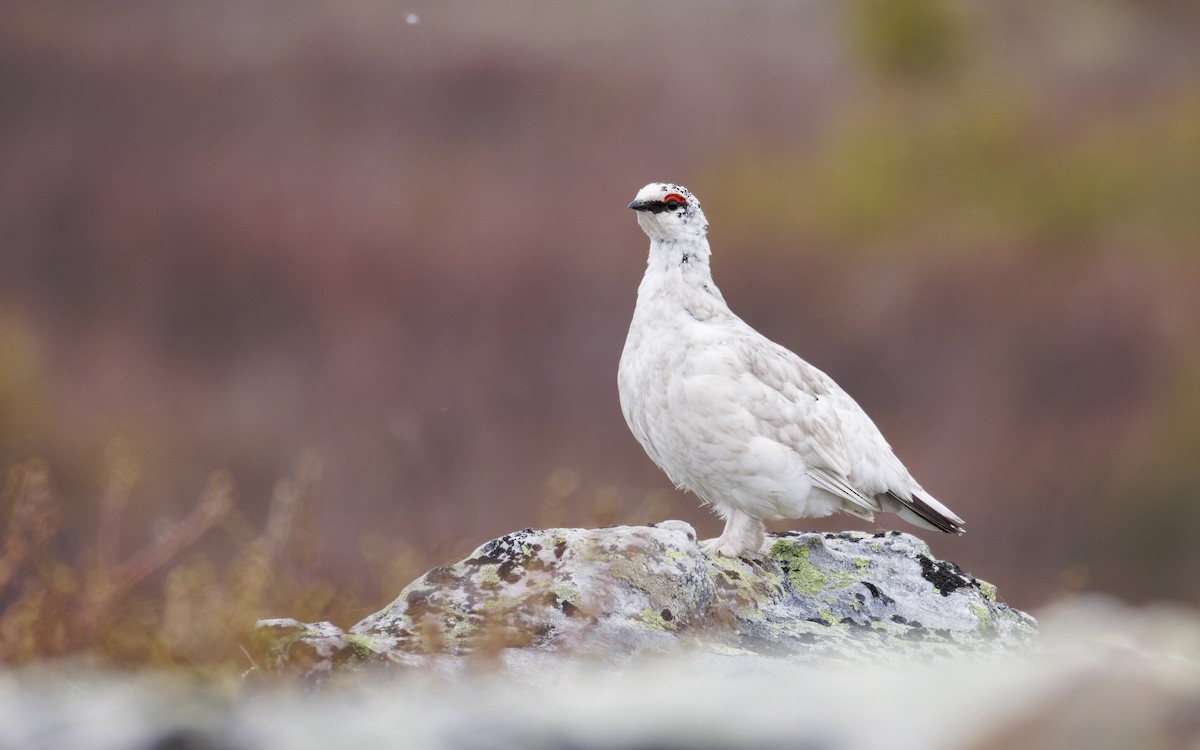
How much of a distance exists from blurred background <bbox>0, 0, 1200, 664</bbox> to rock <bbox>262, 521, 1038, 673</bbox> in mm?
4771

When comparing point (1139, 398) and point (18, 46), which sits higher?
point (18, 46)

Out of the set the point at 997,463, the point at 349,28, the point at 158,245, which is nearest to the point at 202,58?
the point at 349,28

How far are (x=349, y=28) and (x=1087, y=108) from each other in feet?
29.2

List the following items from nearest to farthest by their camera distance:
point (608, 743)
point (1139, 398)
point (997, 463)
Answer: point (608, 743) < point (997, 463) < point (1139, 398)

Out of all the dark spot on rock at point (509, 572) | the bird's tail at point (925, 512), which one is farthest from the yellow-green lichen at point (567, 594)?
the bird's tail at point (925, 512)

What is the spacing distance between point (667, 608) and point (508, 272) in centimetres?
1039

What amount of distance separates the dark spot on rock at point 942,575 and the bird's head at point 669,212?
1298 mm

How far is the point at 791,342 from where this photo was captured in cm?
1241

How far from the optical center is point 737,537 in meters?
4.41

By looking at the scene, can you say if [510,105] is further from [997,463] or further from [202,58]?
[997,463]

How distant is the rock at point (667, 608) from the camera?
323 cm

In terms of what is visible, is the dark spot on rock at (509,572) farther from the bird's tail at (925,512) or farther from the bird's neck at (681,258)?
the bird's tail at (925,512)

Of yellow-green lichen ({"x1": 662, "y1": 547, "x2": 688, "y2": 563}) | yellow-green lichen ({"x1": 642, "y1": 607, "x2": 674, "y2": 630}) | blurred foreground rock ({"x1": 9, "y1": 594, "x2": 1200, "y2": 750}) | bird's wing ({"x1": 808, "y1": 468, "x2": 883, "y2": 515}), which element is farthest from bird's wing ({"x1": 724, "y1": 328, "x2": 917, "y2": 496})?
blurred foreground rock ({"x1": 9, "y1": 594, "x2": 1200, "y2": 750})

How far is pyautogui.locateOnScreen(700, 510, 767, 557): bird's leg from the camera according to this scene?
4.24 m
